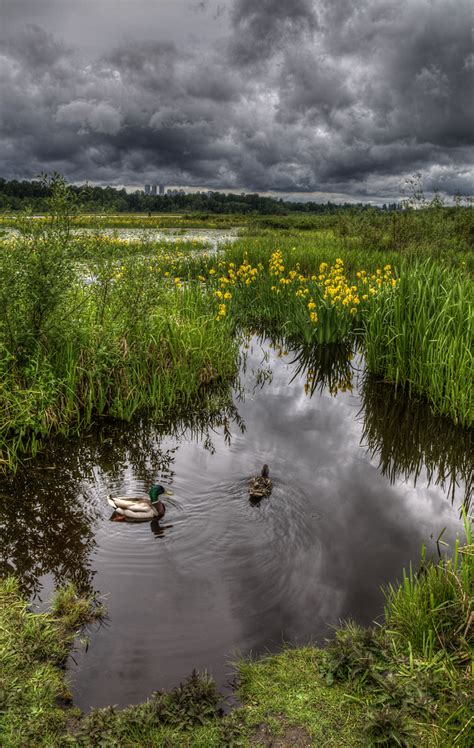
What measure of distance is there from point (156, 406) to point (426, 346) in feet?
14.8

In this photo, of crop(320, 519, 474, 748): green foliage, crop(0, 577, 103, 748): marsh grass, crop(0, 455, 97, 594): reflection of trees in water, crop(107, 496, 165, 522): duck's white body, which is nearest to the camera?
crop(320, 519, 474, 748): green foliage

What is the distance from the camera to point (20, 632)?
3.50 meters

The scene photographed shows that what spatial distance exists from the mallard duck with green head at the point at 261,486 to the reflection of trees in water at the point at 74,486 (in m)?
1.15

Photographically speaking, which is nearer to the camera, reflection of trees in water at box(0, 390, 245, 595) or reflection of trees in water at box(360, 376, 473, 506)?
reflection of trees in water at box(0, 390, 245, 595)

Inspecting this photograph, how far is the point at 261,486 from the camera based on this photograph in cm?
551

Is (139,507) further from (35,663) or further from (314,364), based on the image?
(314,364)

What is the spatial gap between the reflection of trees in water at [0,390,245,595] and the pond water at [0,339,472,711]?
19mm

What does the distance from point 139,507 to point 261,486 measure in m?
1.38

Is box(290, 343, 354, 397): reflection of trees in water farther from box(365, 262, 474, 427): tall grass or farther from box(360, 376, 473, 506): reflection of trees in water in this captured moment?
box(360, 376, 473, 506): reflection of trees in water

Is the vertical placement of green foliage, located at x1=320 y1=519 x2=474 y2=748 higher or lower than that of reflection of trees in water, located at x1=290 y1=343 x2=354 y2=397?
lower

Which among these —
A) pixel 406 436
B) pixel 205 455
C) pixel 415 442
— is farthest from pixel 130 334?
pixel 415 442

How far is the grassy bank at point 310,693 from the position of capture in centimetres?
276

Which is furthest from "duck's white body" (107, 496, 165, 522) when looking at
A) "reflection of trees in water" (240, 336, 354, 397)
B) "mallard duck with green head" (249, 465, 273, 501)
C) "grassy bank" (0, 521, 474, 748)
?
"reflection of trees in water" (240, 336, 354, 397)

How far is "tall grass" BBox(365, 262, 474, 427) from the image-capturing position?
7332mm
